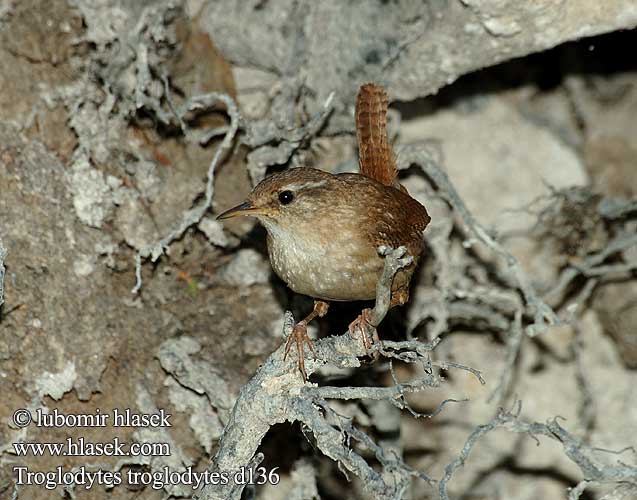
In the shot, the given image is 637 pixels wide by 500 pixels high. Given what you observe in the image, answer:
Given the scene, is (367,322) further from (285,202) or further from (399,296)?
(285,202)

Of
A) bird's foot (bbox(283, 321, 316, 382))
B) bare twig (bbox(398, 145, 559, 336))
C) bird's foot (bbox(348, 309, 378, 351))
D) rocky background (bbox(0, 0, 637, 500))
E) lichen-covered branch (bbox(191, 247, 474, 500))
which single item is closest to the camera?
lichen-covered branch (bbox(191, 247, 474, 500))

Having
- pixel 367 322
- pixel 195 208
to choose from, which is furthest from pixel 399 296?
pixel 195 208

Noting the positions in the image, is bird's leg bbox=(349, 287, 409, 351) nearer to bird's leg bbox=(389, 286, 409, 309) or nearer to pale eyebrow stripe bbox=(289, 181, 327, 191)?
bird's leg bbox=(389, 286, 409, 309)

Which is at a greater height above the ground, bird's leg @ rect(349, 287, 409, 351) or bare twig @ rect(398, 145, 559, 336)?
bare twig @ rect(398, 145, 559, 336)

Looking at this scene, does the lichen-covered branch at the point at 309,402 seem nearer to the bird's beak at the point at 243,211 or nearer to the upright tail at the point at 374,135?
the bird's beak at the point at 243,211

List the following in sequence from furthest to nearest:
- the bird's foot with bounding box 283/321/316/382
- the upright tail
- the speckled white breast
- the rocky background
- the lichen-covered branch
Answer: the upright tail
the rocky background
the speckled white breast
the bird's foot with bounding box 283/321/316/382
the lichen-covered branch

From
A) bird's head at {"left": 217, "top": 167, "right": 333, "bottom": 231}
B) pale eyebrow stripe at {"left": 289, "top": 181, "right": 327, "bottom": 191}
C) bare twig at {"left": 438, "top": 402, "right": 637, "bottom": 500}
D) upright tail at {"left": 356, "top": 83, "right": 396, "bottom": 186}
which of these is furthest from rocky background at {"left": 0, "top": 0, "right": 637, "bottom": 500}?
pale eyebrow stripe at {"left": 289, "top": 181, "right": 327, "bottom": 191}

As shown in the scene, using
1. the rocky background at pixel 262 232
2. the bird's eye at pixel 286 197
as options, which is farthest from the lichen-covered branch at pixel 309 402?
the bird's eye at pixel 286 197

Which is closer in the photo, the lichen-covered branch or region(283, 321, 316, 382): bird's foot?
the lichen-covered branch

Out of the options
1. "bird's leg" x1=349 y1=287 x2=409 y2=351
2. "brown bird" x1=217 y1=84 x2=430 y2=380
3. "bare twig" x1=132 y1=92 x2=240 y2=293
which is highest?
"bare twig" x1=132 y1=92 x2=240 y2=293
